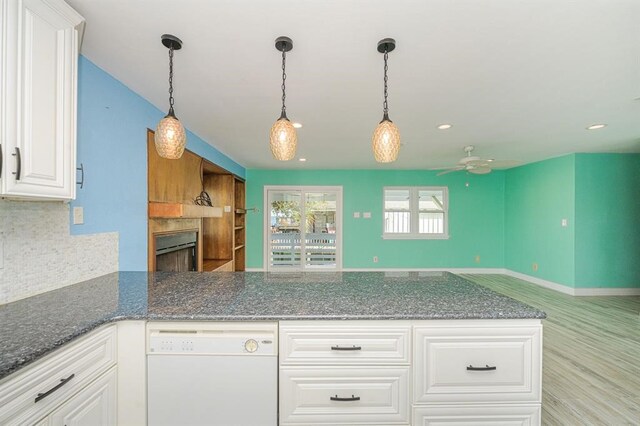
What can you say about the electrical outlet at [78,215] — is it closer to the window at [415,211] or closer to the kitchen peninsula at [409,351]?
the kitchen peninsula at [409,351]

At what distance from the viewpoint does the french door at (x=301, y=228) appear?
231 inches

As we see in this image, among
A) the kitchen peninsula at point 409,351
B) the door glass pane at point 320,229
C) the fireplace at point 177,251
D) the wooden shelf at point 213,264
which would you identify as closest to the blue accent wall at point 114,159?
the fireplace at point 177,251

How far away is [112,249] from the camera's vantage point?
6.32 ft

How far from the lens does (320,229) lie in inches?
232

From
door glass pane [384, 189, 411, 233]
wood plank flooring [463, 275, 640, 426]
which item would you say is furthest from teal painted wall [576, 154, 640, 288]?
door glass pane [384, 189, 411, 233]

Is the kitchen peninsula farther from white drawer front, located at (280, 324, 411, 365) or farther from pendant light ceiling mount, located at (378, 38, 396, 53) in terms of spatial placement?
pendant light ceiling mount, located at (378, 38, 396, 53)

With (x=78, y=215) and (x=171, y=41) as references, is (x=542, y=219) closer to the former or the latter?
(x=171, y=41)

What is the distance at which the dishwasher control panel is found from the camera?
48.1 inches

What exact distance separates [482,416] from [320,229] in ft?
15.5

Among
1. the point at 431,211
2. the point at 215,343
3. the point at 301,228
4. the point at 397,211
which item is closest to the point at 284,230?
the point at 301,228

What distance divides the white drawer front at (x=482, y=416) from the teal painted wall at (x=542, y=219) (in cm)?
434

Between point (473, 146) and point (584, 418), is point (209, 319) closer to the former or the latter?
point (584, 418)

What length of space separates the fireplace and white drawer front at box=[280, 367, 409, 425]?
186 cm

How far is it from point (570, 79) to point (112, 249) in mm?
3494
